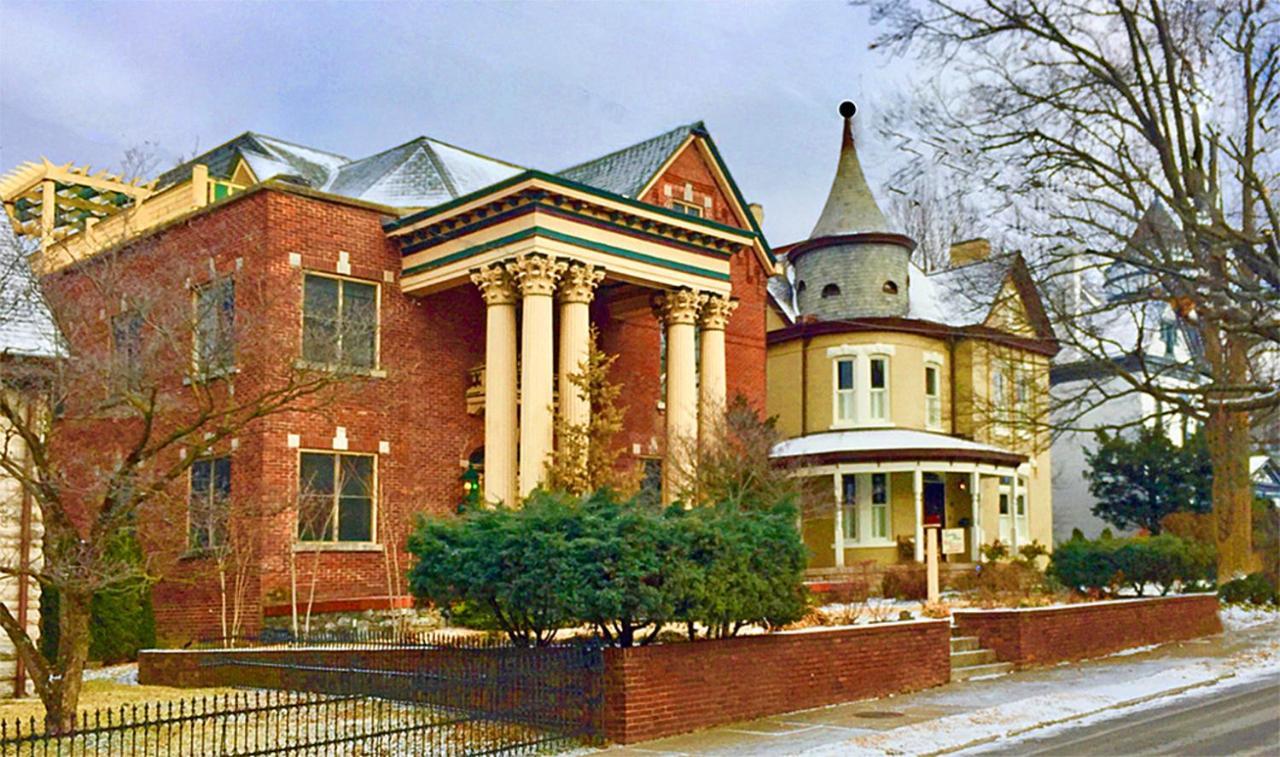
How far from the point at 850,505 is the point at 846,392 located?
3.63 metres

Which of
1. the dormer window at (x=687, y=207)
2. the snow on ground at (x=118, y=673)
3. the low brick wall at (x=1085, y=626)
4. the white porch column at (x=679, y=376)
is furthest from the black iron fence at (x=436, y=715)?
the dormer window at (x=687, y=207)

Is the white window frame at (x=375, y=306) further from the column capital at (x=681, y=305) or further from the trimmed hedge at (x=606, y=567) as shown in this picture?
the trimmed hedge at (x=606, y=567)

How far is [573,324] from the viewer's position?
27328 millimetres

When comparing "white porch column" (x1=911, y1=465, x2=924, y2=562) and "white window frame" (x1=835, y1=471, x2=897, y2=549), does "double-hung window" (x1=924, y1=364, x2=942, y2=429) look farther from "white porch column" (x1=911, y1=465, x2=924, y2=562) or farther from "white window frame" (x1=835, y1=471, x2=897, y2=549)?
"white porch column" (x1=911, y1=465, x2=924, y2=562)

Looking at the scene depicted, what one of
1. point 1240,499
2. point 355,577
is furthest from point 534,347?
point 1240,499

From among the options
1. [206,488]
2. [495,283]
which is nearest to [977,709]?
[495,283]

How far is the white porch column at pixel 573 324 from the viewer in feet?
88.7

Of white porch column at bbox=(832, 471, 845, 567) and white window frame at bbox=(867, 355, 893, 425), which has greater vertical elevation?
white window frame at bbox=(867, 355, 893, 425)

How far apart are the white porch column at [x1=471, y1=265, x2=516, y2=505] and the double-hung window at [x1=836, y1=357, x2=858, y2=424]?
15.8 metres

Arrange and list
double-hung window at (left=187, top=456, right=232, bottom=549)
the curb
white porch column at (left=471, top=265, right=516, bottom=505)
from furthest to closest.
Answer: white porch column at (left=471, top=265, right=516, bottom=505)
double-hung window at (left=187, top=456, right=232, bottom=549)
the curb

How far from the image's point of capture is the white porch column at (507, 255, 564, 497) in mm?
26484

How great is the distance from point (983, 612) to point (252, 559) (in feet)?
44.0

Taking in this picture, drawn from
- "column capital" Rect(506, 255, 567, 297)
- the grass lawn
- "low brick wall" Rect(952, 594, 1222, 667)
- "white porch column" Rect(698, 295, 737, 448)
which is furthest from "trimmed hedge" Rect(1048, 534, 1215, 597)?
the grass lawn

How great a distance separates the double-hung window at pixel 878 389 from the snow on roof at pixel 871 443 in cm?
59
